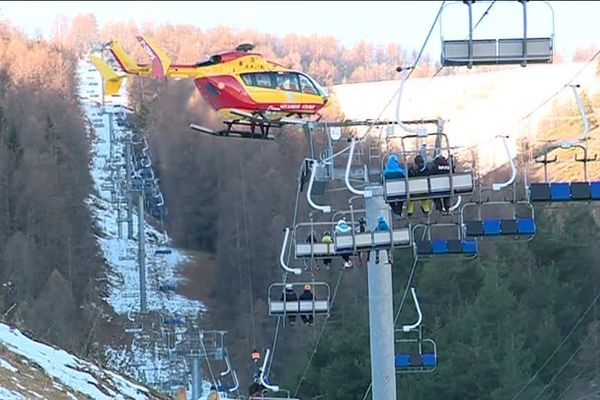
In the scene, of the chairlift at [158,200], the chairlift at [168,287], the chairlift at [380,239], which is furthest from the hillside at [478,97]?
the chairlift at [380,239]

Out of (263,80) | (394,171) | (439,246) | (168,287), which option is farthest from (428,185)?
(168,287)

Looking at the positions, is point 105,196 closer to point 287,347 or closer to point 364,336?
point 287,347

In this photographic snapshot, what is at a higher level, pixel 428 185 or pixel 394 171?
pixel 394 171

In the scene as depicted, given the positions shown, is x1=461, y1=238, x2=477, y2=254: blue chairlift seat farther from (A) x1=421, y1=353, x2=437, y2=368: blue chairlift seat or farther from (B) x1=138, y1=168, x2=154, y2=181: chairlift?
(B) x1=138, y1=168, x2=154, y2=181: chairlift

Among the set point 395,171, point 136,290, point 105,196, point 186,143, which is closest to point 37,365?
point 395,171

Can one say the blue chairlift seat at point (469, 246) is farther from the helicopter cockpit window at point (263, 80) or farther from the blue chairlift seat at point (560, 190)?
the helicopter cockpit window at point (263, 80)

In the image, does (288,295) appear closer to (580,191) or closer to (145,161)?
(580,191)

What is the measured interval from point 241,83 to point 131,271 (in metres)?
37.6

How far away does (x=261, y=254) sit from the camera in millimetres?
49875

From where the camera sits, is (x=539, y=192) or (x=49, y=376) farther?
(x=49, y=376)

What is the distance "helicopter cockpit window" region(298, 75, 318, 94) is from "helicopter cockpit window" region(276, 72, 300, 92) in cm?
11

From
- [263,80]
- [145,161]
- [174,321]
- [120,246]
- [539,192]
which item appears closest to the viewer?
[539,192]

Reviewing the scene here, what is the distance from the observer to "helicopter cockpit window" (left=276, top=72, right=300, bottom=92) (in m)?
19.2

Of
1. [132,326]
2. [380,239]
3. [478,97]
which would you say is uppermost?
[478,97]
